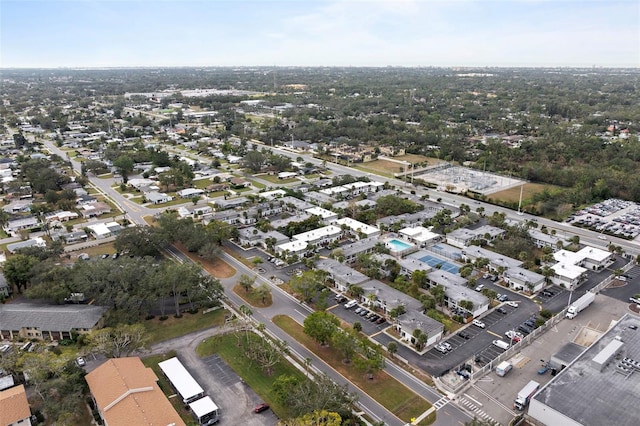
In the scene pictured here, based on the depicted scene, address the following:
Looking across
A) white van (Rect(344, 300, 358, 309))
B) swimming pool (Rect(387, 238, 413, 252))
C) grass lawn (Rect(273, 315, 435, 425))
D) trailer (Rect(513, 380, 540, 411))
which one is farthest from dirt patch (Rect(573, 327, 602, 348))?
swimming pool (Rect(387, 238, 413, 252))

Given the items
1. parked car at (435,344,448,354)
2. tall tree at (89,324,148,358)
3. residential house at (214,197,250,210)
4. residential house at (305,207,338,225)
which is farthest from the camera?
residential house at (214,197,250,210)

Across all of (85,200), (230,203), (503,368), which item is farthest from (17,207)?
(503,368)

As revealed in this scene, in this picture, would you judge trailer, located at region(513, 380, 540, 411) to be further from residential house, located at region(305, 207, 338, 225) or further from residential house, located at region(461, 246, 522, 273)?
residential house, located at region(305, 207, 338, 225)

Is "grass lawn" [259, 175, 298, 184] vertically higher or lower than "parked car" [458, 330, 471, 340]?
higher

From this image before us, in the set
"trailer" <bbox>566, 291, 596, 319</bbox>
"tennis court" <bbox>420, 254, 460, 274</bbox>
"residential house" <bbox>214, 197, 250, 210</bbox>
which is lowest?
"trailer" <bbox>566, 291, 596, 319</bbox>

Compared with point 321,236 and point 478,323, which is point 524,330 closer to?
point 478,323
